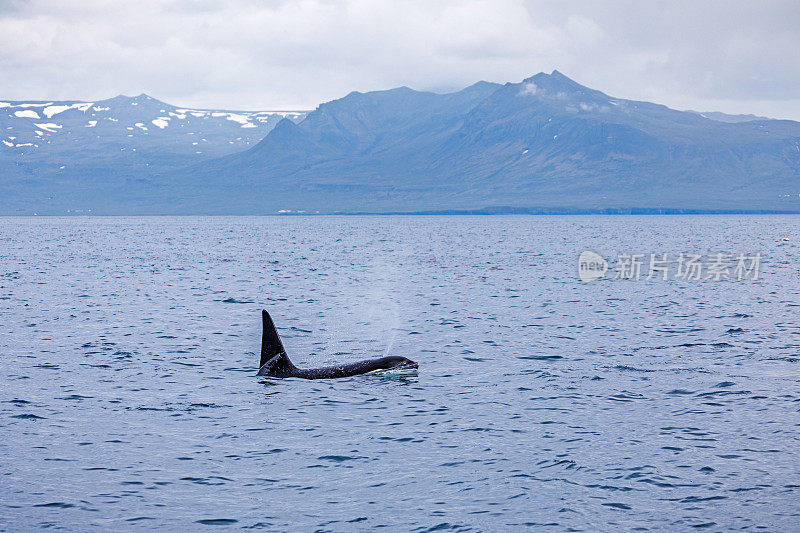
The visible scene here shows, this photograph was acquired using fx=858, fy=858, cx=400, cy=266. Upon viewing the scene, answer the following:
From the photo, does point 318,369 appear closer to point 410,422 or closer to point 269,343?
point 269,343

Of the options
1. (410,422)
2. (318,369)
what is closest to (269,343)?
(318,369)

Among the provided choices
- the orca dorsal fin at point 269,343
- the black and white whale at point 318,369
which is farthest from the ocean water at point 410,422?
the orca dorsal fin at point 269,343

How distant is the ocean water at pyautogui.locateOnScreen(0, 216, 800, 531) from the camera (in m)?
18.3

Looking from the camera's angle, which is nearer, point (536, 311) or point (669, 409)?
point (669, 409)

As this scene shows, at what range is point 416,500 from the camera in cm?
1881

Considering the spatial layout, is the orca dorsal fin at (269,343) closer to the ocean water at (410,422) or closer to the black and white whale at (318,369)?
the black and white whale at (318,369)

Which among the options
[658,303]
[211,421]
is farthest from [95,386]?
[658,303]

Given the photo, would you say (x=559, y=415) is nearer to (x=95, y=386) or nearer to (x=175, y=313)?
(x=95, y=386)

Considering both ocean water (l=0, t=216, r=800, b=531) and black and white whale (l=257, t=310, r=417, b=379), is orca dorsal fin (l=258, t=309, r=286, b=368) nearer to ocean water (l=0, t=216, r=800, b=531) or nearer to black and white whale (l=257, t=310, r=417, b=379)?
black and white whale (l=257, t=310, r=417, b=379)

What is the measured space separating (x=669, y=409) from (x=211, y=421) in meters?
14.0

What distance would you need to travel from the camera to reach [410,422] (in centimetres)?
2533

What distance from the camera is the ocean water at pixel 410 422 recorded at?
18312 mm

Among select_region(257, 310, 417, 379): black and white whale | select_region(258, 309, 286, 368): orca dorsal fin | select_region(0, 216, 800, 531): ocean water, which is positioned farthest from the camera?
select_region(258, 309, 286, 368): orca dorsal fin

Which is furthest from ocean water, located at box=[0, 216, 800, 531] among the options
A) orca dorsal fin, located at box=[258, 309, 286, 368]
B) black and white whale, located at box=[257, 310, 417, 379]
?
orca dorsal fin, located at box=[258, 309, 286, 368]
